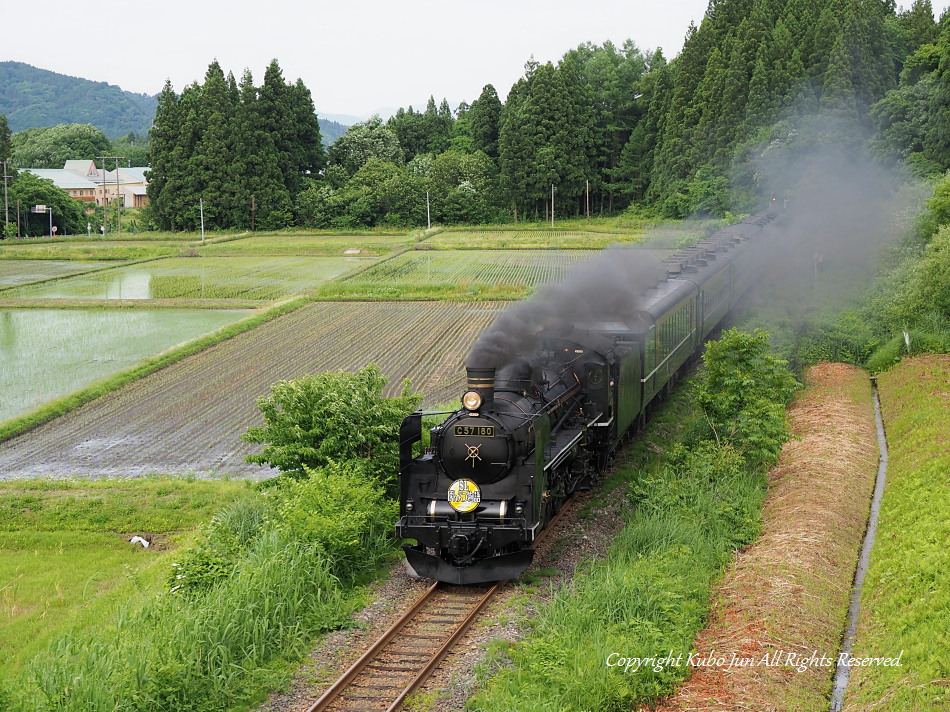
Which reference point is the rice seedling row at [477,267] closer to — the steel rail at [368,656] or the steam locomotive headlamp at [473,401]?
the steam locomotive headlamp at [473,401]

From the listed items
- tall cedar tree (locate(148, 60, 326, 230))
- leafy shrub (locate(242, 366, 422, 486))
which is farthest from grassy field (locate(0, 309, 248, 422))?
tall cedar tree (locate(148, 60, 326, 230))

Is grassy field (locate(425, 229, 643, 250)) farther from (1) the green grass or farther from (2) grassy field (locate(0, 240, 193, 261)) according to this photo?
(1) the green grass

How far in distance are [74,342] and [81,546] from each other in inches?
846

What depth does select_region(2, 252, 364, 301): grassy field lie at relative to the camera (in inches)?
A: 1940

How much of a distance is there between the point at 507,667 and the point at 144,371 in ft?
79.8

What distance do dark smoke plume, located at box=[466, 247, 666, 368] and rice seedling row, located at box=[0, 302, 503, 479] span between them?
8.36 meters

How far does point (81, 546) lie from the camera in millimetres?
17797

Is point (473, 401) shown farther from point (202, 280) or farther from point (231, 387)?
point (202, 280)

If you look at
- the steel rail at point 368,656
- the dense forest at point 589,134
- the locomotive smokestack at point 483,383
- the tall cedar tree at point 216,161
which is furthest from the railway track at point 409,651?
the tall cedar tree at point 216,161

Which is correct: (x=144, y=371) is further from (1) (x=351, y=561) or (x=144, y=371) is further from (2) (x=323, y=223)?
(2) (x=323, y=223)

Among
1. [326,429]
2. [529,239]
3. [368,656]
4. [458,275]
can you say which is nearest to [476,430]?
[368,656]

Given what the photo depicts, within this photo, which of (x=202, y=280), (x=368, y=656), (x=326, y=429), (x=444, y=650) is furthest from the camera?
(x=202, y=280)

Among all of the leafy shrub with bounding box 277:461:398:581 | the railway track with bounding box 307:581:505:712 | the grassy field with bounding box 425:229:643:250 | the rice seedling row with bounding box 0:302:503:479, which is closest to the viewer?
the railway track with bounding box 307:581:505:712

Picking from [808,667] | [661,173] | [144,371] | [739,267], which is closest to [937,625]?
[808,667]
